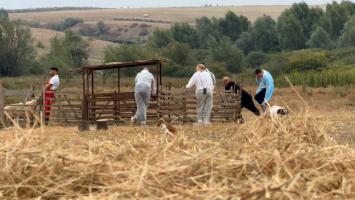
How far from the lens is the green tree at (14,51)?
214 feet

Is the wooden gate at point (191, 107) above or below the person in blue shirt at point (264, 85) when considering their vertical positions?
below

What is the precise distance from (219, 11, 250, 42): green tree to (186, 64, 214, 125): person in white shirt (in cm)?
8360

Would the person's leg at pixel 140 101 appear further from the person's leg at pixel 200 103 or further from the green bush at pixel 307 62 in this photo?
the green bush at pixel 307 62

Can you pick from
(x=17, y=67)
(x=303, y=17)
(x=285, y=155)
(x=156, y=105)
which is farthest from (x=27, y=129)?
(x=303, y=17)

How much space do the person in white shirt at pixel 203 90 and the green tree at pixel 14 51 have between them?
47.4 metres

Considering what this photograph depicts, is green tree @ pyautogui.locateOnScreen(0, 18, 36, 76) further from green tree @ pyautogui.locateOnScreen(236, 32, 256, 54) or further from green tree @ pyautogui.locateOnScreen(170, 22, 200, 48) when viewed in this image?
green tree @ pyautogui.locateOnScreen(236, 32, 256, 54)

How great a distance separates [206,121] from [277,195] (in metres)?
14.3

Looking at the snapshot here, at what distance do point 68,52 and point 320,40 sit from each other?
31483mm

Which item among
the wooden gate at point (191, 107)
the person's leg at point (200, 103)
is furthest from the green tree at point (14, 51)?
the person's leg at point (200, 103)

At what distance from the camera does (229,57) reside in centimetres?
6844

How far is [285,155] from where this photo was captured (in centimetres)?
597

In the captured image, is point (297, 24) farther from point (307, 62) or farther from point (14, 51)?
point (14, 51)

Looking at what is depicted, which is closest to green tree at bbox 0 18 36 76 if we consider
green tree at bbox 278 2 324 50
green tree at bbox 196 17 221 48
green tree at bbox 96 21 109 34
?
green tree at bbox 196 17 221 48

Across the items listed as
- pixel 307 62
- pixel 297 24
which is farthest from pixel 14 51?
pixel 297 24
